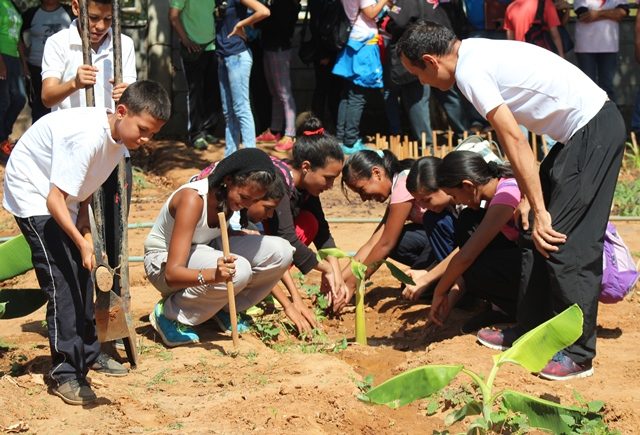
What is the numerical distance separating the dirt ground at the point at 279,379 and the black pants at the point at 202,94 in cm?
495

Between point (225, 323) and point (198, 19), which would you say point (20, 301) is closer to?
point (225, 323)

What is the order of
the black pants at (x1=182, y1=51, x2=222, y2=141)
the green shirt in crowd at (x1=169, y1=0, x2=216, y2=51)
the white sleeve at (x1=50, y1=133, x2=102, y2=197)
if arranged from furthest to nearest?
1. the black pants at (x1=182, y1=51, x2=222, y2=141)
2. the green shirt in crowd at (x1=169, y1=0, x2=216, y2=51)
3. the white sleeve at (x1=50, y1=133, x2=102, y2=197)

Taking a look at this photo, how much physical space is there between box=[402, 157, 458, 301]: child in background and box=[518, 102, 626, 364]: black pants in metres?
1.01

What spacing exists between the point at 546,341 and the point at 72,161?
2230 mm

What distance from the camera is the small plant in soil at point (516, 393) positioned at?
4.36 meters

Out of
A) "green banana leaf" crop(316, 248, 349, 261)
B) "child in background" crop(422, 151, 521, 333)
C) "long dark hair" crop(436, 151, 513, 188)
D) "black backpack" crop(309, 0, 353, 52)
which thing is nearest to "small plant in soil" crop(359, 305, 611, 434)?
"child in background" crop(422, 151, 521, 333)

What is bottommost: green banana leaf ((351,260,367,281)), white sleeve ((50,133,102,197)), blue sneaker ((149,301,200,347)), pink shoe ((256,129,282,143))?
pink shoe ((256,129,282,143))

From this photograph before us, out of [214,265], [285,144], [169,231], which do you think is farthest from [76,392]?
[285,144]

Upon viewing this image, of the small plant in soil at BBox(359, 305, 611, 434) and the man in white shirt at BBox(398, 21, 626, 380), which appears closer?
the small plant in soil at BBox(359, 305, 611, 434)

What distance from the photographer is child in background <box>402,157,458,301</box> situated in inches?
248

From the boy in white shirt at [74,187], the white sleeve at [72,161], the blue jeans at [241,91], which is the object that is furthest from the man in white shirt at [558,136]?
the blue jeans at [241,91]

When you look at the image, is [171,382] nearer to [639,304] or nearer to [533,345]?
[533,345]

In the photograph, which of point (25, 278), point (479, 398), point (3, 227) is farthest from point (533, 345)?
point (3, 227)

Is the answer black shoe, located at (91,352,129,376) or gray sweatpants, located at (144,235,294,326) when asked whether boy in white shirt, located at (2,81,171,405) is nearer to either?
black shoe, located at (91,352,129,376)
